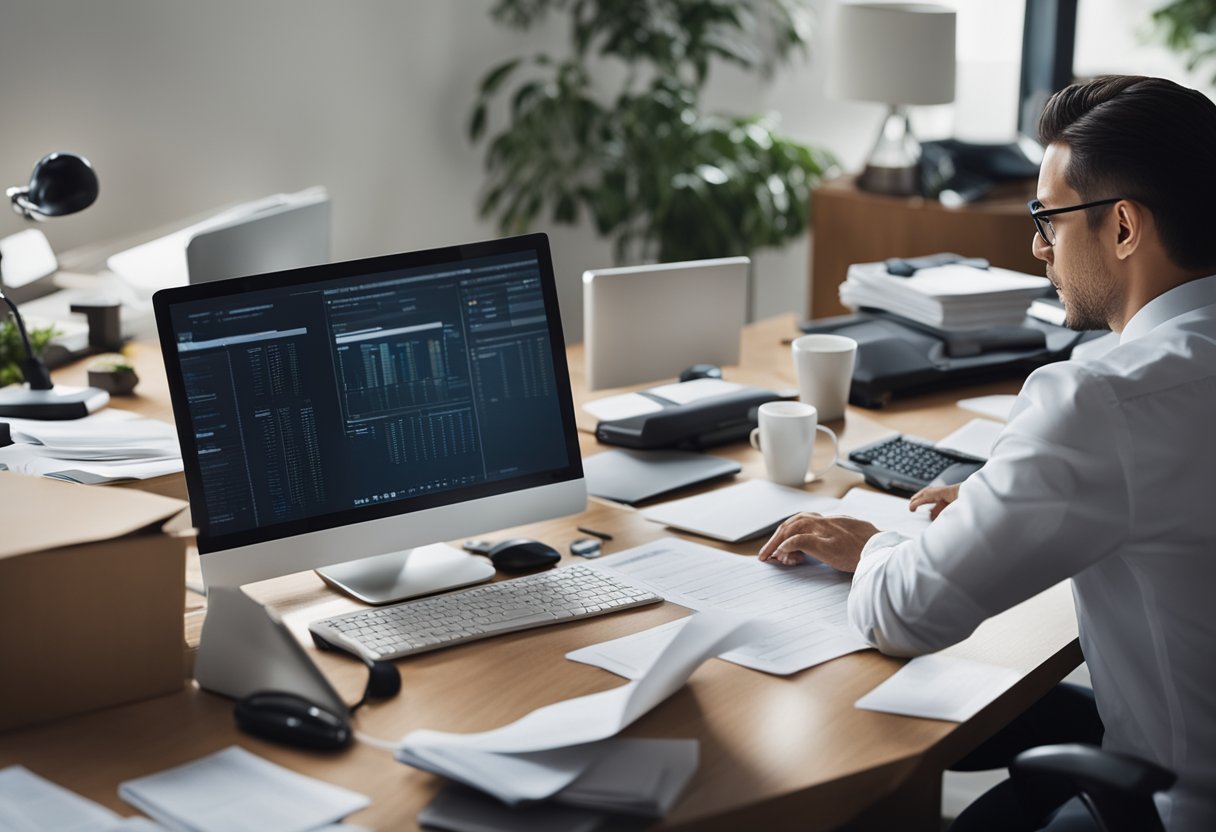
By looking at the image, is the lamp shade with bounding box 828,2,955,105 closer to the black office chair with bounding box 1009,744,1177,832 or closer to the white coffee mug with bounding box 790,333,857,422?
the white coffee mug with bounding box 790,333,857,422

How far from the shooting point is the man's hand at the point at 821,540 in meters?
1.64

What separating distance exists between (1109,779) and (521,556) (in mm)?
785

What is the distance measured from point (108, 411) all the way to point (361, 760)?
128cm

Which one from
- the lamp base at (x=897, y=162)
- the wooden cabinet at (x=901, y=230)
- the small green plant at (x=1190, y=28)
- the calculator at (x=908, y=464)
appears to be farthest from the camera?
the small green plant at (x=1190, y=28)

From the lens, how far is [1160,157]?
1.44 meters

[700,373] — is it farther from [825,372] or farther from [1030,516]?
[1030,516]

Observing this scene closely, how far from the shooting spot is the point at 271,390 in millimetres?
1540

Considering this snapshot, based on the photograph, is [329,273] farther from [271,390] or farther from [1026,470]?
[1026,470]

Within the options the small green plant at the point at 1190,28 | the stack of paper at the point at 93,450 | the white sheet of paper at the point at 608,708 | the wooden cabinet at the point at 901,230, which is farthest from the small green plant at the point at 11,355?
the small green plant at the point at 1190,28

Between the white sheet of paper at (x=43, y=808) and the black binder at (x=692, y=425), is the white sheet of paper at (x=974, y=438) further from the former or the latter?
the white sheet of paper at (x=43, y=808)

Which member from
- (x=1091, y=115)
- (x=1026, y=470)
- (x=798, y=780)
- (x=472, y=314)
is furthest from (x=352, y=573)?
(x=1091, y=115)

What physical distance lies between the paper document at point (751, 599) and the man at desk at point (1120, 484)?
2.5 inches

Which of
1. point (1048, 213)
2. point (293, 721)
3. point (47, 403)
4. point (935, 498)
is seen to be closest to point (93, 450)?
point (47, 403)

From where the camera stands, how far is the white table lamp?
3.60 meters
